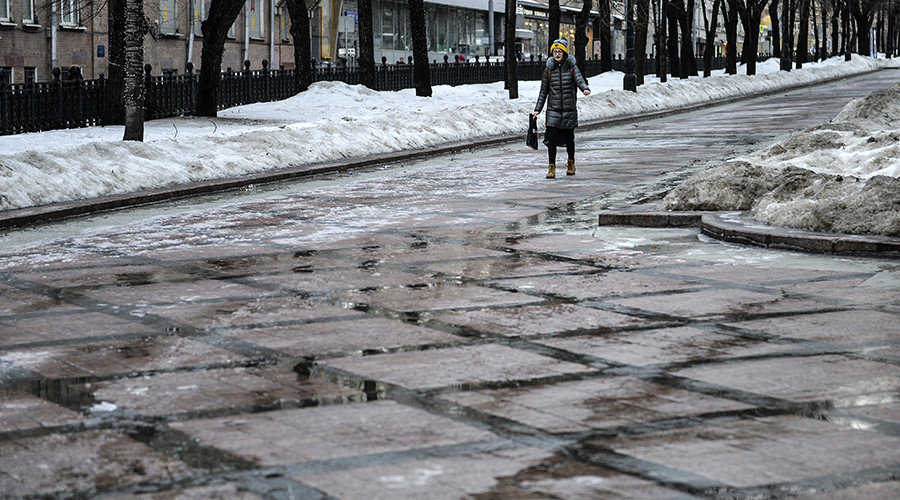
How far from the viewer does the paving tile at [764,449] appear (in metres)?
4.79

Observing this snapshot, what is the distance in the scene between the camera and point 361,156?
22.2 m

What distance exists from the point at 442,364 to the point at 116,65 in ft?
64.1

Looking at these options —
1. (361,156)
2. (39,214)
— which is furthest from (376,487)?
(361,156)

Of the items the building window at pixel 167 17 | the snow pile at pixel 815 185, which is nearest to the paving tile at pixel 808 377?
the snow pile at pixel 815 185

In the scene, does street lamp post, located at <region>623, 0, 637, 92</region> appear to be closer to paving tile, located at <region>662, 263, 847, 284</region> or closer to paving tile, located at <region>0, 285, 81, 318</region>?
paving tile, located at <region>662, 263, 847, 284</region>

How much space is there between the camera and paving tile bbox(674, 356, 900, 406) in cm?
600

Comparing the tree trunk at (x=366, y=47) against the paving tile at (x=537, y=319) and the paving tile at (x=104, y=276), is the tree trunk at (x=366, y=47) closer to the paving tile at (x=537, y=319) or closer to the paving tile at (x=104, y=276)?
the paving tile at (x=104, y=276)

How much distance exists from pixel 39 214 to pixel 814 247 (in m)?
8.21

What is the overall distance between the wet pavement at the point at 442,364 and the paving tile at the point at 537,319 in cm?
3

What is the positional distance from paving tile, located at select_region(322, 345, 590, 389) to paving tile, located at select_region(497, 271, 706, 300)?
1.98 m

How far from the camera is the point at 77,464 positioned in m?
5.02

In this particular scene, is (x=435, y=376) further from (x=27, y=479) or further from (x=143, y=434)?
(x=27, y=479)

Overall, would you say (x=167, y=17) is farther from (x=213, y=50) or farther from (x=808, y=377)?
(x=808, y=377)

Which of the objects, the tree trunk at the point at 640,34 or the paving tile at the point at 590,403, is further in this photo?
the tree trunk at the point at 640,34
